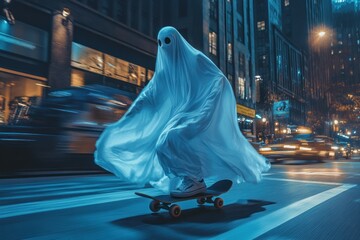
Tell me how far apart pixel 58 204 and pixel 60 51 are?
15557mm

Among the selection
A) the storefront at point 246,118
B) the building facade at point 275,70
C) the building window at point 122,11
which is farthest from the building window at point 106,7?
the building facade at point 275,70

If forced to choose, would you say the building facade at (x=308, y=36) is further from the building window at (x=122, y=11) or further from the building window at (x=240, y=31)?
the building window at (x=122, y=11)

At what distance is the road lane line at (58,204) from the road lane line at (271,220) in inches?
58.8

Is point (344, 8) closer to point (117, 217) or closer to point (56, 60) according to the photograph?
point (56, 60)

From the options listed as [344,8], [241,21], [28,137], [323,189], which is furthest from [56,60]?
[344,8]

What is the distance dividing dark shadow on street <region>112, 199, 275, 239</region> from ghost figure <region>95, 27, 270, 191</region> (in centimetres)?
36

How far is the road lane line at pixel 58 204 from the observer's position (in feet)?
13.2

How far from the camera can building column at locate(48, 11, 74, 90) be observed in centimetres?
1820

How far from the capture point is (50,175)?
932 centimetres

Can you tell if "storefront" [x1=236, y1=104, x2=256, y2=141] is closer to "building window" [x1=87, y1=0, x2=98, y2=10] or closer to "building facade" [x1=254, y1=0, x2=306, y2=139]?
"building facade" [x1=254, y1=0, x2=306, y2=139]

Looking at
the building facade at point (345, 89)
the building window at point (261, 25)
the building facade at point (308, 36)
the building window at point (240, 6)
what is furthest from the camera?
the building facade at point (308, 36)

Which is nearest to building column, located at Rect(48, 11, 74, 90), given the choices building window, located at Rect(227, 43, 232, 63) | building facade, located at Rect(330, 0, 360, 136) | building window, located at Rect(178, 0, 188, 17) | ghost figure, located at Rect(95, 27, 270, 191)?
ghost figure, located at Rect(95, 27, 270, 191)

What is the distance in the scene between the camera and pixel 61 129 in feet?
32.4

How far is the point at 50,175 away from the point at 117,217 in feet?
20.4
